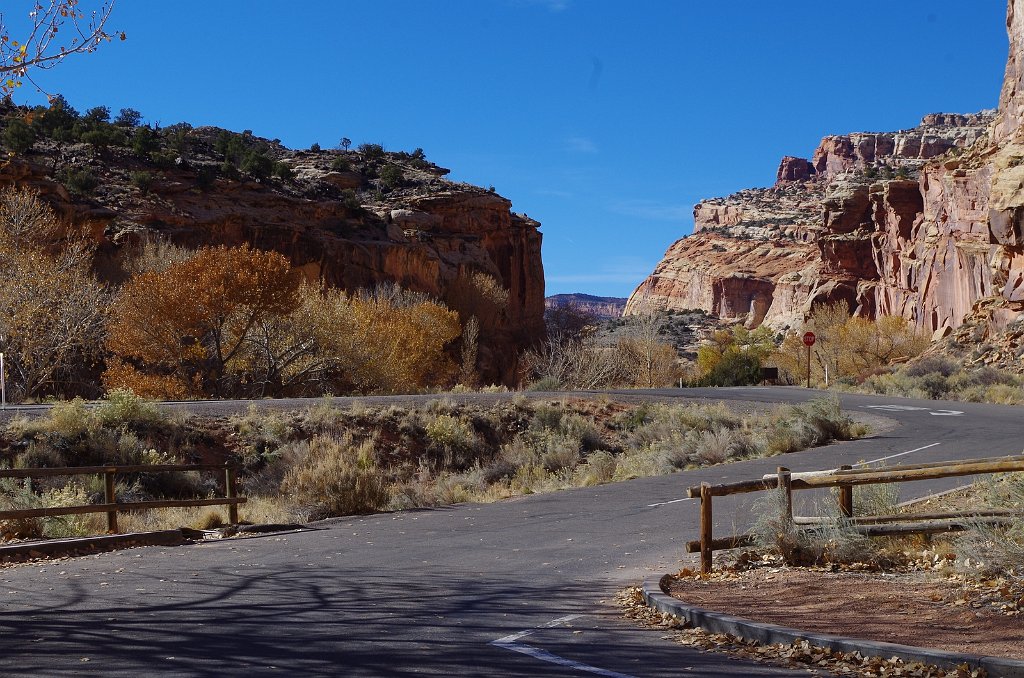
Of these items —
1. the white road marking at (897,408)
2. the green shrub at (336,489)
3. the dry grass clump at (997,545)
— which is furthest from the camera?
the white road marking at (897,408)

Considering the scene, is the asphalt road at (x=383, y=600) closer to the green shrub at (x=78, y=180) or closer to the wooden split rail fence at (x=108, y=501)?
the wooden split rail fence at (x=108, y=501)

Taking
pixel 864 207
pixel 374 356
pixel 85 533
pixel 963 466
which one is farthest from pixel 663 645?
pixel 864 207

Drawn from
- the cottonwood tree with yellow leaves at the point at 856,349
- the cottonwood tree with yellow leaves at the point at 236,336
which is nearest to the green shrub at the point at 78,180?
the cottonwood tree with yellow leaves at the point at 236,336

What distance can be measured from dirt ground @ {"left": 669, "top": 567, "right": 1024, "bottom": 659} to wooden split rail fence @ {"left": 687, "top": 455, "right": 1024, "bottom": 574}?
1.43 ft

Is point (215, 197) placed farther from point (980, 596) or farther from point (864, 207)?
point (864, 207)

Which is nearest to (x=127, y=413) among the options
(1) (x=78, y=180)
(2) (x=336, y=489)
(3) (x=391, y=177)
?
(2) (x=336, y=489)

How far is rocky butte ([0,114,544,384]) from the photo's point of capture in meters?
57.8

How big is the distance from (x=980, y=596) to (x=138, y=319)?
111 ft

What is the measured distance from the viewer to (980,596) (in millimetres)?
7336

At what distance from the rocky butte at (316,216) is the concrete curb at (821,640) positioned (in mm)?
48756

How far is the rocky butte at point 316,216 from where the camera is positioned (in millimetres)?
57844

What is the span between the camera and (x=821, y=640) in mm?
6293

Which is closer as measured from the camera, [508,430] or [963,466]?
[963,466]

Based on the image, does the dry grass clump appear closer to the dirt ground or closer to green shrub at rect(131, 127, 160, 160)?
the dirt ground
